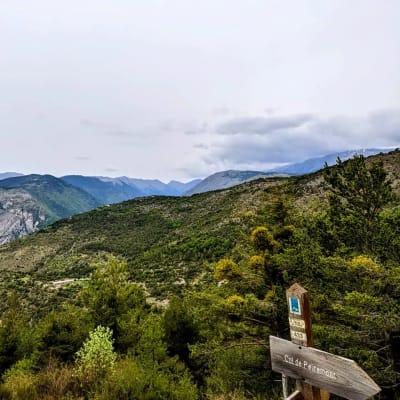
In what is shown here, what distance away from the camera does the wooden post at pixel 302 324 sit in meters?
4.18

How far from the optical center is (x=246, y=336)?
51.5 feet

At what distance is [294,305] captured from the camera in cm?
430

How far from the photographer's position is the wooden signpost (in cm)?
369

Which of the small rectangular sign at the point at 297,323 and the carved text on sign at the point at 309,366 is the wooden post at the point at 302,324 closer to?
the small rectangular sign at the point at 297,323

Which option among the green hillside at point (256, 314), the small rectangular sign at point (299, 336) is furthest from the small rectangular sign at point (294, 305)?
the green hillside at point (256, 314)

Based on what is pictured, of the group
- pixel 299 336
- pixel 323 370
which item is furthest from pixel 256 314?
pixel 323 370

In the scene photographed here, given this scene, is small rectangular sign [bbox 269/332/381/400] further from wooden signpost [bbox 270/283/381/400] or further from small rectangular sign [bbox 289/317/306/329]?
small rectangular sign [bbox 289/317/306/329]

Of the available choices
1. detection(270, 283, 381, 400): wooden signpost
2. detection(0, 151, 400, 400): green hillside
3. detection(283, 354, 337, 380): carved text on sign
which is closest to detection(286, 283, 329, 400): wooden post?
detection(270, 283, 381, 400): wooden signpost

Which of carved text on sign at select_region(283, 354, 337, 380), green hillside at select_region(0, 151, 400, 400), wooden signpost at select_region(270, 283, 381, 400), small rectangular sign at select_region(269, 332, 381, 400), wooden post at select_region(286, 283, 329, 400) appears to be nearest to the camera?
small rectangular sign at select_region(269, 332, 381, 400)

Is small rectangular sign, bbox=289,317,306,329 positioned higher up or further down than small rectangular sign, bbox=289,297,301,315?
further down

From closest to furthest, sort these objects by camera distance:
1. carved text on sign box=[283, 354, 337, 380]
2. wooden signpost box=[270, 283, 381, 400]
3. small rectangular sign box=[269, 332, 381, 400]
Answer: small rectangular sign box=[269, 332, 381, 400] < wooden signpost box=[270, 283, 381, 400] < carved text on sign box=[283, 354, 337, 380]

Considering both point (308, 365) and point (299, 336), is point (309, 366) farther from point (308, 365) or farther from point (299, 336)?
point (299, 336)

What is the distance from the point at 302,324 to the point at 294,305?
8.5 inches

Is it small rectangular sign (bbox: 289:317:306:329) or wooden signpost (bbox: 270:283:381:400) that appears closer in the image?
wooden signpost (bbox: 270:283:381:400)
